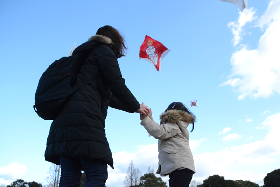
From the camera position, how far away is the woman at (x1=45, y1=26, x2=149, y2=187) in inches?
67.8

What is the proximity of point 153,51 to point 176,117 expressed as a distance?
4.45 meters

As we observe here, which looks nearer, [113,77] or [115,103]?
[113,77]

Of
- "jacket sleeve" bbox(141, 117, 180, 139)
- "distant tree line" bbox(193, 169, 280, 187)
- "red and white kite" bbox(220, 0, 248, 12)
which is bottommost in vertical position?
"distant tree line" bbox(193, 169, 280, 187)

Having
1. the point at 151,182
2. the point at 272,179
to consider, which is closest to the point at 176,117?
the point at 151,182

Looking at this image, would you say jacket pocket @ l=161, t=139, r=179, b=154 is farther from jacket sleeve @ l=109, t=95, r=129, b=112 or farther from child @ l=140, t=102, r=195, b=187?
jacket sleeve @ l=109, t=95, r=129, b=112

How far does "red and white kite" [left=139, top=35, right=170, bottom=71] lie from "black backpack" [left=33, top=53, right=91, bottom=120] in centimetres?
522

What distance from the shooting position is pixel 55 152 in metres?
1.75

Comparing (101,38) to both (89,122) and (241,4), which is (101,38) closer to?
(89,122)

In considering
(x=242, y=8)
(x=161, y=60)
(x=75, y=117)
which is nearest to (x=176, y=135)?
(x=75, y=117)

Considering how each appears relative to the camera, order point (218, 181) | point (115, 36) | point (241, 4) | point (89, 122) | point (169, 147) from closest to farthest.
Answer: point (89, 122)
point (115, 36)
point (169, 147)
point (241, 4)
point (218, 181)

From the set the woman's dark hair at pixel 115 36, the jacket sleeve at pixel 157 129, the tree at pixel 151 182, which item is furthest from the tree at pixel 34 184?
the woman's dark hair at pixel 115 36

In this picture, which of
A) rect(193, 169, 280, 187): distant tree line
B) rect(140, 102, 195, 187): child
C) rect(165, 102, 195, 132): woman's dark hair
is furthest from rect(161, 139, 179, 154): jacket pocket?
rect(193, 169, 280, 187): distant tree line

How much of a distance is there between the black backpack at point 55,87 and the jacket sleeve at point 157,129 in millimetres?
1095

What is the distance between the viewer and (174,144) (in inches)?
116
